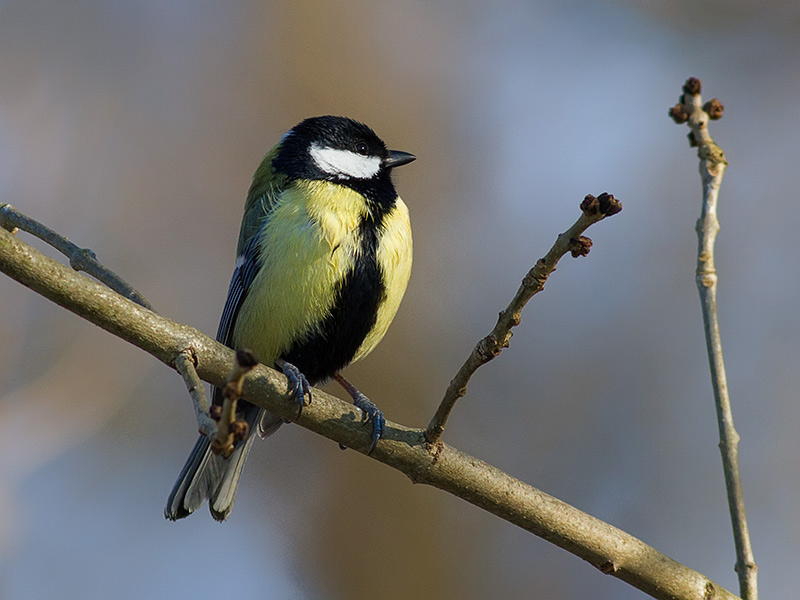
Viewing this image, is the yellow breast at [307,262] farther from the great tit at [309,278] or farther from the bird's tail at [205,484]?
the bird's tail at [205,484]

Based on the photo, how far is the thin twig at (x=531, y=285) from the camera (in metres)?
1.72

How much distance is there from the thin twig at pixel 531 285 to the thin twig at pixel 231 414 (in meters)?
0.72

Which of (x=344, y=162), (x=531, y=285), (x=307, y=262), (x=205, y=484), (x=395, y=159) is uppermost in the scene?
(x=395, y=159)

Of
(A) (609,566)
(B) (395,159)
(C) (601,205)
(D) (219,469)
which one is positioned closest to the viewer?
(C) (601,205)

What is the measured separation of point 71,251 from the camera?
258 cm

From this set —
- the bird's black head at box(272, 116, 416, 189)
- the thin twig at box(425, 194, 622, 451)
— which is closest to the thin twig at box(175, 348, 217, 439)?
the thin twig at box(425, 194, 622, 451)

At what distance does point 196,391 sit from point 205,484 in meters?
1.64

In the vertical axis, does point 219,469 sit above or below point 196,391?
below

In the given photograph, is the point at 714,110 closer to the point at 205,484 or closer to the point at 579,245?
the point at 579,245

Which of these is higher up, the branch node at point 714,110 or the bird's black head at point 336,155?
the branch node at point 714,110

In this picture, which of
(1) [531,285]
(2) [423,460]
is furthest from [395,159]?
(1) [531,285]

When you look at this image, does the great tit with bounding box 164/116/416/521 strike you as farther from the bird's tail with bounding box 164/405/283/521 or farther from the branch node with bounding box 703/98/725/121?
the branch node with bounding box 703/98/725/121

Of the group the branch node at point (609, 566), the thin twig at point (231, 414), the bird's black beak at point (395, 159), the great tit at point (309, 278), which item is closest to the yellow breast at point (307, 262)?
the great tit at point (309, 278)

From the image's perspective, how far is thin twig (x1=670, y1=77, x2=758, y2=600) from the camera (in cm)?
208
